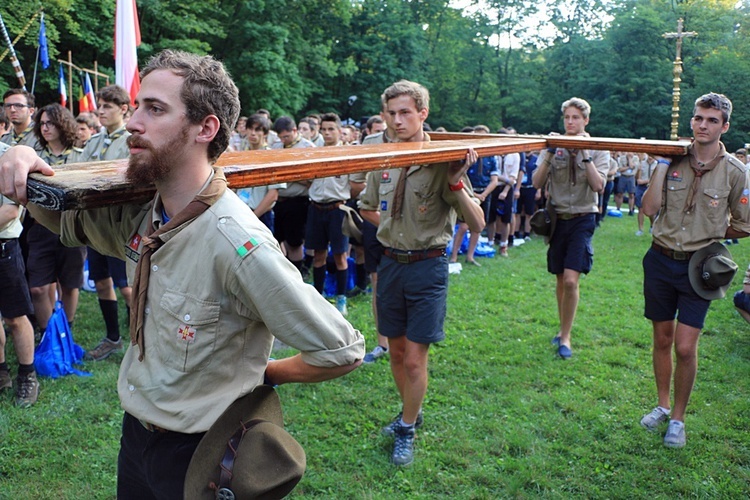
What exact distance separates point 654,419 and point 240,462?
3.77 meters

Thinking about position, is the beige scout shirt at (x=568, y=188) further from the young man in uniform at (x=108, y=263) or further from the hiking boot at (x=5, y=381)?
the hiking boot at (x=5, y=381)

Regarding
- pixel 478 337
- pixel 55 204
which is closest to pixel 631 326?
pixel 478 337

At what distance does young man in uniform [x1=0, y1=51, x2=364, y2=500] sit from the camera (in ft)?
6.12

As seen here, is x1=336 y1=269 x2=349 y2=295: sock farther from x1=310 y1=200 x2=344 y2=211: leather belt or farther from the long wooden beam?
the long wooden beam

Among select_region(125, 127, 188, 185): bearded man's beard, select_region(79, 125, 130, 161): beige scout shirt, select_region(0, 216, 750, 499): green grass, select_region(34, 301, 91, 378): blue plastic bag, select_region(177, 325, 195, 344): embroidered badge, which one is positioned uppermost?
select_region(125, 127, 188, 185): bearded man's beard

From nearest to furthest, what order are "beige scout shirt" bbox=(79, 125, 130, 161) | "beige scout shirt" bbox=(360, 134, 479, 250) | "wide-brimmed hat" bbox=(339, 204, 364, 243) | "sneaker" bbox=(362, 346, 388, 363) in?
"beige scout shirt" bbox=(360, 134, 479, 250), "beige scout shirt" bbox=(79, 125, 130, 161), "sneaker" bbox=(362, 346, 388, 363), "wide-brimmed hat" bbox=(339, 204, 364, 243)

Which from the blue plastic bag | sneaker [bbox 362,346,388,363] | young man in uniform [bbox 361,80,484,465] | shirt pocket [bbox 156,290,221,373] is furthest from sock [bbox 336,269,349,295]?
shirt pocket [bbox 156,290,221,373]

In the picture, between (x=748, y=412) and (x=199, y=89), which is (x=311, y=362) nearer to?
(x=199, y=89)

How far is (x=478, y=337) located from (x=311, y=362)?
4907 millimetres

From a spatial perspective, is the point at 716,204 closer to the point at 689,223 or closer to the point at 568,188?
the point at 689,223

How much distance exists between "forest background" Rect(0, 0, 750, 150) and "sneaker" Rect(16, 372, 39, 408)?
6.65 m

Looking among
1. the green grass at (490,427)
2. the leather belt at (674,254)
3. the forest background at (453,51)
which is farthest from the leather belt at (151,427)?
the forest background at (453,51)

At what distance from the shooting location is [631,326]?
716 centimetres

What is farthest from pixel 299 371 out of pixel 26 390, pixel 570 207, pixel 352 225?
pixel 352 225
